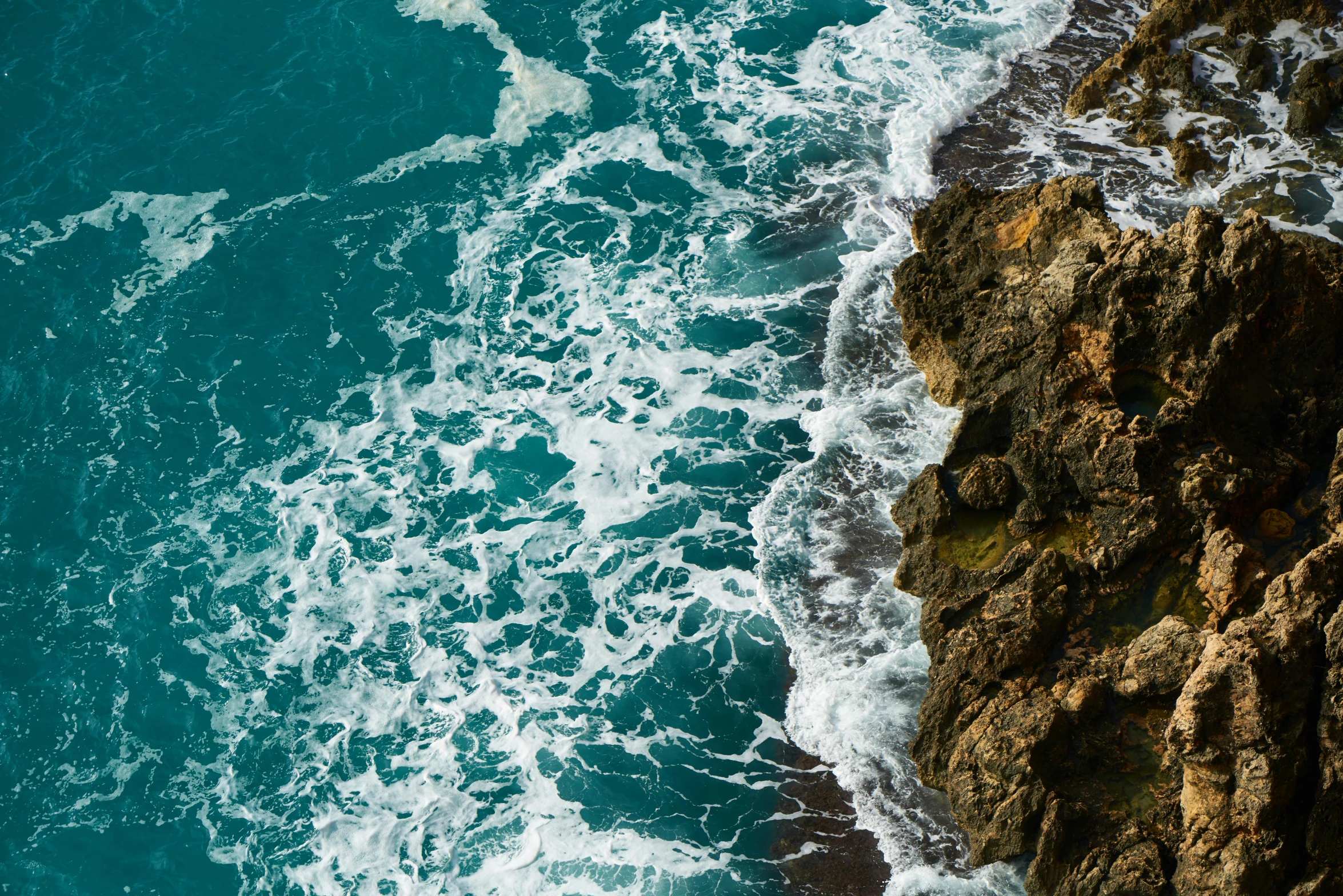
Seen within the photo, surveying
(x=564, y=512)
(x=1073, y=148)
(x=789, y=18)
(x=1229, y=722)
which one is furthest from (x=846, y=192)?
(x=1229, y=722)

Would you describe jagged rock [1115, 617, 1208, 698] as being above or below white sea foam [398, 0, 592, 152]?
below

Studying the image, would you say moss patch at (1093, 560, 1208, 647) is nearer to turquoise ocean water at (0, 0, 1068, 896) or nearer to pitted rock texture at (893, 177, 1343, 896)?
pitted rock texture at (893, 177, 1343, 896)

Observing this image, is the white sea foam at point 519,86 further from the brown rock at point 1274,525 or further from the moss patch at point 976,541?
the brown rock at point 1274,525

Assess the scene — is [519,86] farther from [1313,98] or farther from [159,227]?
[1313,98]

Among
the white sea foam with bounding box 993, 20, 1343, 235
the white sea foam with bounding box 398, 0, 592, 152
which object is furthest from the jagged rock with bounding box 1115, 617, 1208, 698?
the white sea foam with bounding box 398, 0, 592, 152

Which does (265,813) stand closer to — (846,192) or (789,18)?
(846,192)

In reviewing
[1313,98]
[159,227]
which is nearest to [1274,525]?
[1313,98]
